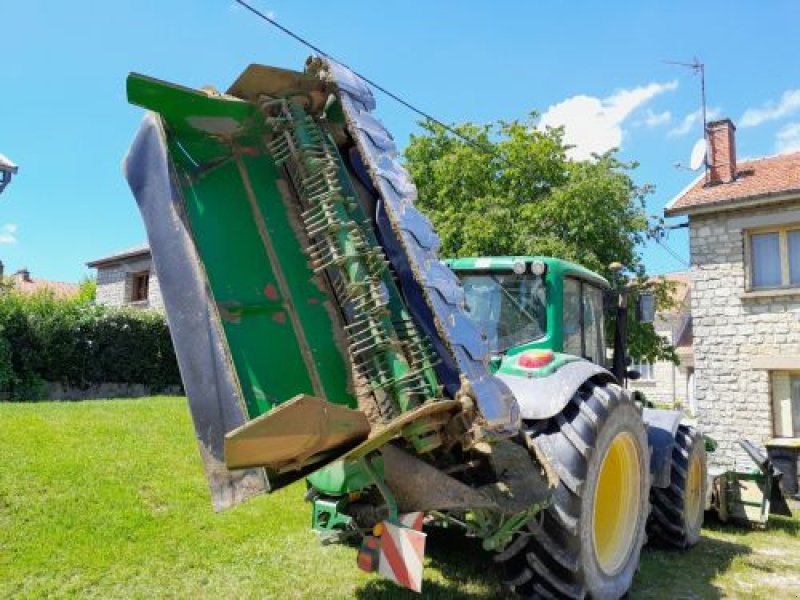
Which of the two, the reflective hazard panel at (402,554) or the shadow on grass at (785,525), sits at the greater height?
the reflective hazard panel at (402,554)

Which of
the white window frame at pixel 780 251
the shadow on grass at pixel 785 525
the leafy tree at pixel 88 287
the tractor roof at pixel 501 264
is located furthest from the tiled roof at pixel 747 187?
the leafy tree at pixel 88 287

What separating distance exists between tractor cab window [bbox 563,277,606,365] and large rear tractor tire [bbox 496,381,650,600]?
883mm

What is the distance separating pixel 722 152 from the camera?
13.7 metres

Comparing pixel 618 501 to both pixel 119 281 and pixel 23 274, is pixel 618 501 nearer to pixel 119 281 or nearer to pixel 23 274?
pixel 119 281

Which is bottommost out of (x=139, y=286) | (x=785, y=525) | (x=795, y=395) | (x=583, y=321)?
(x=785, y=525)

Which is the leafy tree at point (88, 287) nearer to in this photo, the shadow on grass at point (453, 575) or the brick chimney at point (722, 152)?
the brick chimney at point (722, 152)

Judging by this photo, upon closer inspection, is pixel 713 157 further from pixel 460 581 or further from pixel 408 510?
pixel 408 510

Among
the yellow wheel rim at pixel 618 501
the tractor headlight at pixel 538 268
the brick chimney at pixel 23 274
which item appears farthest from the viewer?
the brick chimney at pixel 23 274

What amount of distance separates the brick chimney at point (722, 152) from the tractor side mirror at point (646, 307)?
9330 mm

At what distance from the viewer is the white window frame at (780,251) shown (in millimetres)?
11773

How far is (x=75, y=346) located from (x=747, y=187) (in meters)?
13.6

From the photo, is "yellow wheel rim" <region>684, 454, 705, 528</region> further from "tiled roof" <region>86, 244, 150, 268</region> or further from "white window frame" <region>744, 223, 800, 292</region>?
"tiled roof" <region>86, 244, 150, 268</region>

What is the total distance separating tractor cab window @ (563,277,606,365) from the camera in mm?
4730

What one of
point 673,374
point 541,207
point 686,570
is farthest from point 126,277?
point 673,374
